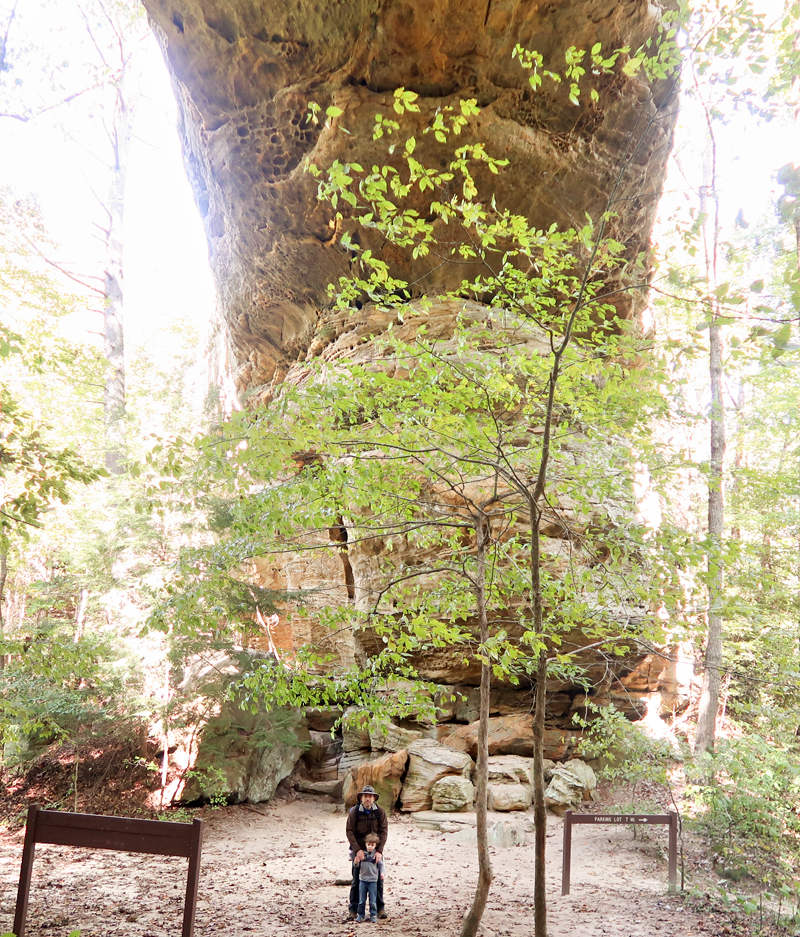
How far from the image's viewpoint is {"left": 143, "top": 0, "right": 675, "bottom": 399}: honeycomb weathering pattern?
8.96 metres

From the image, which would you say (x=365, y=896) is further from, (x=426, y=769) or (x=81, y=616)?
(x=81, y=616)

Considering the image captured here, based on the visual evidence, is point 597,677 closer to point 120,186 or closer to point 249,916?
point 249,916

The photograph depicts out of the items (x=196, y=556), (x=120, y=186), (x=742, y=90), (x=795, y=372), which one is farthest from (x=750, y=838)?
(x=120, y=186)

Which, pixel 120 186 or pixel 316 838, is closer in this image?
pixel 316 838

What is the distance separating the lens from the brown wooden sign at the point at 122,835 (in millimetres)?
3922

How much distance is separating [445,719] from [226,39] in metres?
12.8

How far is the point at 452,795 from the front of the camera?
10.5 meters

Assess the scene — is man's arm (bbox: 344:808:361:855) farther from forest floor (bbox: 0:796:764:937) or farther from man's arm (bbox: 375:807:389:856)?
forest floor (bbox: 0:796:764:937)

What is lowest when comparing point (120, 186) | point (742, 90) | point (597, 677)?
point (597, 677)

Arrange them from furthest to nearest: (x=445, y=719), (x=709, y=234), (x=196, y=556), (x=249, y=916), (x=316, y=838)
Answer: (x=709, y=234)
(x=445, y=719)
(x=316, y=838)
(x=196, y=556)
(x=249, y=916)

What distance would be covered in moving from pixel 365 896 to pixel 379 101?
10.7m

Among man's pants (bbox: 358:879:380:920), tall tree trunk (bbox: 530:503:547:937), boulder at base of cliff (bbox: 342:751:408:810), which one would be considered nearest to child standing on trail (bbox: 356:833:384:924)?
man's pants (bbox: 358:879:380:920)

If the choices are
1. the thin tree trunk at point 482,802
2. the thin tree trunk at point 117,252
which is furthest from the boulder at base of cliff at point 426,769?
Answer: the thin tree trunk at point 117,252

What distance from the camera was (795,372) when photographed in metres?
13.0
